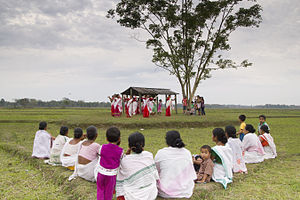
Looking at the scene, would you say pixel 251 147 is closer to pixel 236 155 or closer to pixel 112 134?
pixel 236 155

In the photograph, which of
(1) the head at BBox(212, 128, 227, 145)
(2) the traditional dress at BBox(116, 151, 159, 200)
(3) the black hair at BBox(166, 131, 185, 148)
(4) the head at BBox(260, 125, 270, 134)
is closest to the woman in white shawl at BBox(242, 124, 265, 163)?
(4) the head at BBox(260, 125, 270, 134)

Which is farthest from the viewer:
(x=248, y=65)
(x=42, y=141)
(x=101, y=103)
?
(x=101, y=103)

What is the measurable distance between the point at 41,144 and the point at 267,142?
285 inches

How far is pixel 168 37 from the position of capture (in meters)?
24.1

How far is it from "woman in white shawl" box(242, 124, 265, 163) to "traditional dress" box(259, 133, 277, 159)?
637 mm

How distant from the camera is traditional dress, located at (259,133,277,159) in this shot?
23.2 feet

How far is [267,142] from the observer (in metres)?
7.13

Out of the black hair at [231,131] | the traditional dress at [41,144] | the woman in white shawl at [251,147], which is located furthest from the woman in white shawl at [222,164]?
the traditional dress at [41,144]

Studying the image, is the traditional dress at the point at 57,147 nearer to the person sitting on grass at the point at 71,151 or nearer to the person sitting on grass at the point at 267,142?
the person sitting on grass at the point at 71,151

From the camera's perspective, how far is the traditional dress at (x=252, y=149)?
256 inches

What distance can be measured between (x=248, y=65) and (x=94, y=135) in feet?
70.7

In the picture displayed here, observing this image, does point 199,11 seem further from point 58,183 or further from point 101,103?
point 101,103

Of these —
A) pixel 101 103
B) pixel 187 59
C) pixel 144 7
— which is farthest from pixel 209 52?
pixel 101 103

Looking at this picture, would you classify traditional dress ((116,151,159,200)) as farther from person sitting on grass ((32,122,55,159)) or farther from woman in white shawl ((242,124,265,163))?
person sitting on grass ((32,122,55,159))
